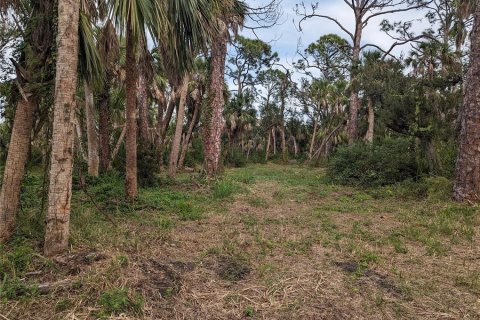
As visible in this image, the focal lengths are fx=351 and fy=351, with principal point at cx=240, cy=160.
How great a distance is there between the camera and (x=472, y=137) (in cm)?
842

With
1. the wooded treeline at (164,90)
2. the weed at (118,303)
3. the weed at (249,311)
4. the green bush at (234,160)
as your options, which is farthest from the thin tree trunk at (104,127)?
the green bush at (234,160)

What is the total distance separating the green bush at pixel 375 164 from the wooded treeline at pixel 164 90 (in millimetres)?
151

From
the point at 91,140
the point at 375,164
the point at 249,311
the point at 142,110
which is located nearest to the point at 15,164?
the point at 249,311

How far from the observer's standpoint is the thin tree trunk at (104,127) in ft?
40.1

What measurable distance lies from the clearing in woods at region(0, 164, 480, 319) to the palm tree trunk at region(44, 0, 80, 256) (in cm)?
31

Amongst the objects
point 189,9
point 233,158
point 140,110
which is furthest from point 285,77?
point 189,9

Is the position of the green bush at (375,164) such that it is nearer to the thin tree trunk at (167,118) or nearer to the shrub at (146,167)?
the shrub at (146,167)

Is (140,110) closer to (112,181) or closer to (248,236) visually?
(112,181)

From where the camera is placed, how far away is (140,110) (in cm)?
1416

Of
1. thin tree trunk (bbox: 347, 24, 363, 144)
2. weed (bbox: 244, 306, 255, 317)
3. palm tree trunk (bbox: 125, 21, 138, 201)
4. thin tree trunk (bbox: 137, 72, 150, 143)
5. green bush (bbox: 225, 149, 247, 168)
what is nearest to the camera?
weed (bbox: 244, 306, 255, 317)

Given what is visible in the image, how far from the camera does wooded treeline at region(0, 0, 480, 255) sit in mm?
4496

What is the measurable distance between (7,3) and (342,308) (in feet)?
18.8

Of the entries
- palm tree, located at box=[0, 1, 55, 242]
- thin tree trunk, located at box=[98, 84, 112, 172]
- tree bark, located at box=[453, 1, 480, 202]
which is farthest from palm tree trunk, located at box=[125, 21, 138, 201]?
tree bark, located at box=[453, 1, 480, 202]

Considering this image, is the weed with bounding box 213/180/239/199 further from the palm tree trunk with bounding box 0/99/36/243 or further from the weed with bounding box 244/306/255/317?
the weed with bounding box 244/306/255/317
